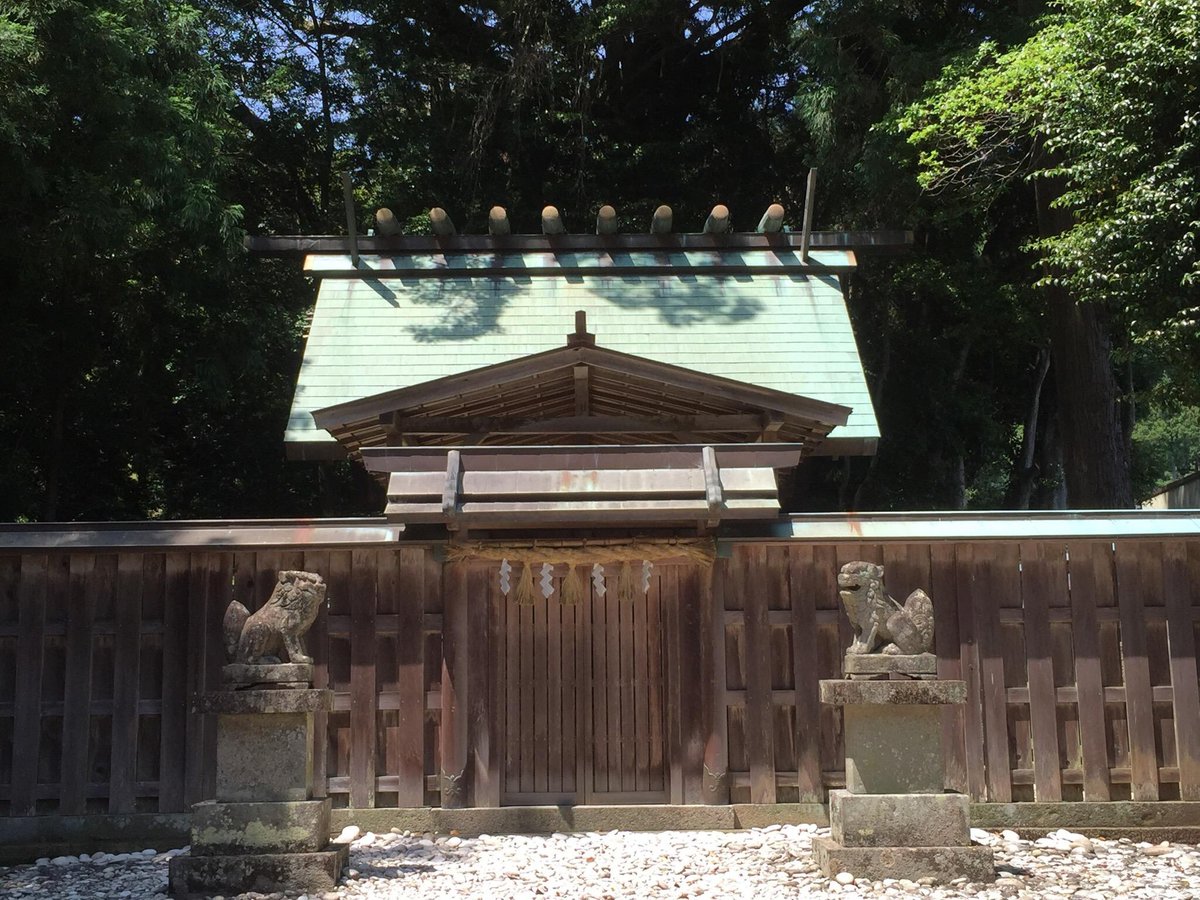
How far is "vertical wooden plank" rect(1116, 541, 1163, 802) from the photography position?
8.85 meters

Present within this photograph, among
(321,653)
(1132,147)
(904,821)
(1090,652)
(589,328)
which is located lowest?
(904,821)

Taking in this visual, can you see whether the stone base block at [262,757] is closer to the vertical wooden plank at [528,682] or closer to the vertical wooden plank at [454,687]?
the vertical wooden plank at [454,687]

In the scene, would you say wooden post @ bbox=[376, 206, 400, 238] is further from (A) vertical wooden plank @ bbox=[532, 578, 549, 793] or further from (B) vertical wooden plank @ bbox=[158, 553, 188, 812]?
(A) vertical wooden plank @ bbox=[532, 578, 549, 793]

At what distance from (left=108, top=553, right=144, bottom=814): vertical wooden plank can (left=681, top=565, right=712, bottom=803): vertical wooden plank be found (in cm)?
390

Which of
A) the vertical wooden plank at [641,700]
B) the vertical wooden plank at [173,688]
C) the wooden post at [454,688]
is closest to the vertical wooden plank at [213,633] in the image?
the vertical wooden plank at [173,688]

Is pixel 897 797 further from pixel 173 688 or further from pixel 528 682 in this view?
pixel 173 688

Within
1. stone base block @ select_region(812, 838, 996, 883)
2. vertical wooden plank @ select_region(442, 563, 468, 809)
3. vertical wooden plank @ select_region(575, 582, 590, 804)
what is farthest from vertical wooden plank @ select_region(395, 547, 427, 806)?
stone base block @ select_region(812, 838, 996, 883)

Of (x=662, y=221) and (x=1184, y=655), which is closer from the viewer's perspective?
(x=1184, y=655)

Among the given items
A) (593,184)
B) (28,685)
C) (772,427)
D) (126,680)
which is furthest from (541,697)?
(593,184)

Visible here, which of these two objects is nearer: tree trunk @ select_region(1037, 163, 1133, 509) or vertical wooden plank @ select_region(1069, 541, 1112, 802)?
vertical wooden plank @ select_region(1069, 541, 1112, 802)

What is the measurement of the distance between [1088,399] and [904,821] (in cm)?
1065

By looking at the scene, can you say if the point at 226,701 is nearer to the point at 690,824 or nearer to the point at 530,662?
the point at 530,662

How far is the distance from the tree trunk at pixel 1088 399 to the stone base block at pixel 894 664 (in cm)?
975

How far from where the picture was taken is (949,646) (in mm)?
9039
